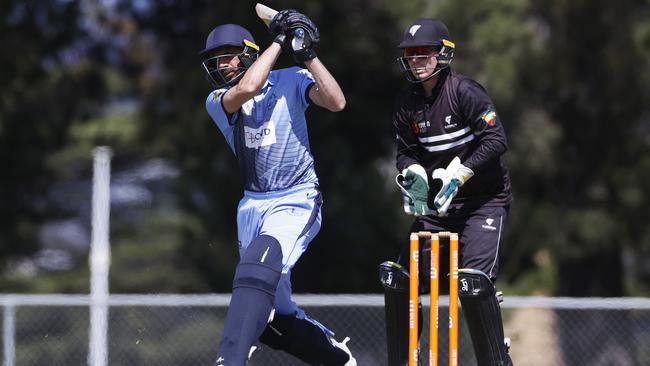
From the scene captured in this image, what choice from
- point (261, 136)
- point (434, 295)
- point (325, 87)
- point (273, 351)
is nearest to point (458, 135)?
point (325, 87)

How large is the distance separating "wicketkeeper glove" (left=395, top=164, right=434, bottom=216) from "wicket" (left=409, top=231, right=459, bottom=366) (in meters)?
0.22

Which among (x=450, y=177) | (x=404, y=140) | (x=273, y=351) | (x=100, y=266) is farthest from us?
(x=273, y=351)

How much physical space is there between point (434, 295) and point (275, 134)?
44.4 inches

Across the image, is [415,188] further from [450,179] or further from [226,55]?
[226,55]

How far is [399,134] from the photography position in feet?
19.5

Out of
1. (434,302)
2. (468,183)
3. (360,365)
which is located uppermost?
(468,183)

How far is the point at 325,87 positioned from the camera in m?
5.51

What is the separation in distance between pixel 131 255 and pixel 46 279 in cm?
178

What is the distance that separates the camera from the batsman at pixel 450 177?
220 inches

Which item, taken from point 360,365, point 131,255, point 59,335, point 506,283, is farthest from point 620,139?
point 131,255

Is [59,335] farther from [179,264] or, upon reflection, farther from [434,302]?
[179,264]

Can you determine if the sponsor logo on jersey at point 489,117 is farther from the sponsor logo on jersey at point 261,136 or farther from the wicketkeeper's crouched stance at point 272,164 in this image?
the sponsor logo on jersey at point 261,136

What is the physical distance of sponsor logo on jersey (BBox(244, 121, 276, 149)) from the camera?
566 cm

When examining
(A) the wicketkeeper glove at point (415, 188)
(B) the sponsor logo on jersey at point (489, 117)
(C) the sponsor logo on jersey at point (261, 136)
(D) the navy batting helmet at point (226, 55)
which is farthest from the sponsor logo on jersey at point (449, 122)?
(D) the navy batting helmet at point (226, 55)
